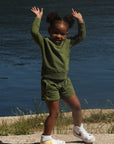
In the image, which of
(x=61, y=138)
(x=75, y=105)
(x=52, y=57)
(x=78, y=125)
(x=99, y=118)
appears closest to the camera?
(x=52, y=57)

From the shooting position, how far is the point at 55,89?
5227 millimetres

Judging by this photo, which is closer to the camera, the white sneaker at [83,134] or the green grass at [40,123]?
the white sneaker at [83,134]

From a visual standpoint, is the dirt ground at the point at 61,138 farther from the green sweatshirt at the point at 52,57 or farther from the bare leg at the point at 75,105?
the green sweatshirt at the point at 52,57

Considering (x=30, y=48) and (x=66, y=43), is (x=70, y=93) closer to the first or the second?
(x=66, y=43)

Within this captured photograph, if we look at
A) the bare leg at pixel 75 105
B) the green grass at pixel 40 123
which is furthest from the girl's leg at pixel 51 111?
the green grass at pixel 40 123

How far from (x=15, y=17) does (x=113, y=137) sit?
2708 centimetres

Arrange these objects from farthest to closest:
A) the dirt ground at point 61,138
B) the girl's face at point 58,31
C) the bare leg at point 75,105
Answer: the dirt ground at point 61,138 → the bare leg at point 75,105 → the girl's face at point 58,31

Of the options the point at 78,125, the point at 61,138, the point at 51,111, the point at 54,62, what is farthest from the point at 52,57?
the point at 61,138

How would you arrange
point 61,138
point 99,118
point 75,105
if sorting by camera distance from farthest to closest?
point 99,118 < point 61,138 < point 75,105

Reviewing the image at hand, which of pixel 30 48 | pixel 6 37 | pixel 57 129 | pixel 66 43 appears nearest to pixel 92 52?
pixel 30 48

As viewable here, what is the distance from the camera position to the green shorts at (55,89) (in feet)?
17.1

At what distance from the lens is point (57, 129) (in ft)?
21.8

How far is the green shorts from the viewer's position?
5.21 metres

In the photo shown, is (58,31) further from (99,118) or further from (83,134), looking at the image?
(99,118)
